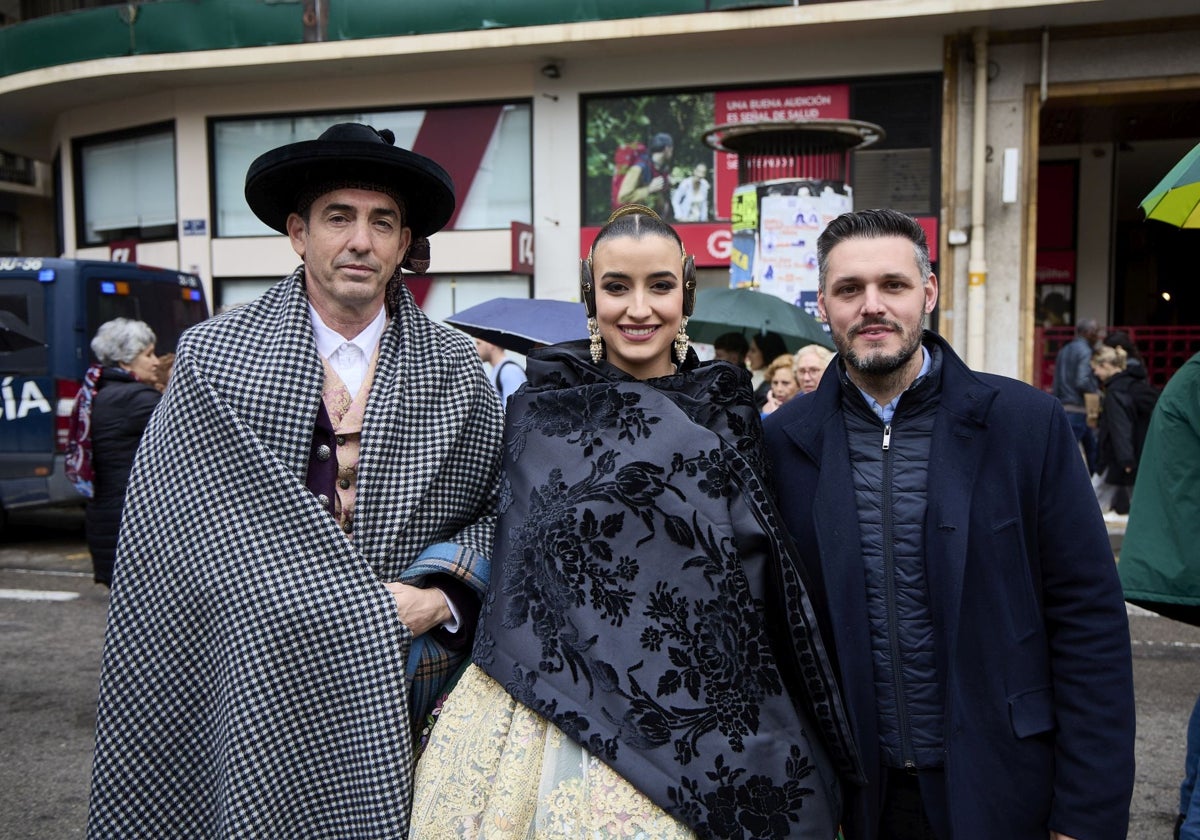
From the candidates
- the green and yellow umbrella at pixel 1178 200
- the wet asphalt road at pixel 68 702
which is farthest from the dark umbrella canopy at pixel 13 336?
the green and yellow umbrella at pixel 1178 200

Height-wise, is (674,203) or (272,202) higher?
(674,203)

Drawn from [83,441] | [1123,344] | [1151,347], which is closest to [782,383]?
[83,441]

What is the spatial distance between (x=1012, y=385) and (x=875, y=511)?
1.28ft

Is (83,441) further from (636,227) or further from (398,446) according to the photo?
(636,227)

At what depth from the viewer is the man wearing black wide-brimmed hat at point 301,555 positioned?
2307 millimetres

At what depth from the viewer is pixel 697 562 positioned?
6.93ft

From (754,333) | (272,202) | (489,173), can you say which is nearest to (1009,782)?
(272,202)

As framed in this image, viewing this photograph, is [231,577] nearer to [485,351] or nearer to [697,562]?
[697,562]

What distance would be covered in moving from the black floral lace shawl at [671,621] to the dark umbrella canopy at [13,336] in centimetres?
851

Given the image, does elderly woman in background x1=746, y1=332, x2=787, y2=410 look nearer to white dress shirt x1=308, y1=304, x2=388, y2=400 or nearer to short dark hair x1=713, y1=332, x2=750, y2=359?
short dark hair x1=713, y1=332, x2=750, y2=359

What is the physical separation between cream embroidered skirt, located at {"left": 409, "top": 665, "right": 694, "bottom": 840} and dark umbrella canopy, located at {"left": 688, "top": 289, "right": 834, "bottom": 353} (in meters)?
5.48

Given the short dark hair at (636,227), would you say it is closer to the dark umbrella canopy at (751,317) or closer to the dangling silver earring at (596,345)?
the dangling silver earring at (596,345)

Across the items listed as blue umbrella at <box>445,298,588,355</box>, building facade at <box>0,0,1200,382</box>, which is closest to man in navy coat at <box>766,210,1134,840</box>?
blue umbrella at <box>445,298,588,355</box>

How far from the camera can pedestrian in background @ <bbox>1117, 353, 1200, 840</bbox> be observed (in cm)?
305
